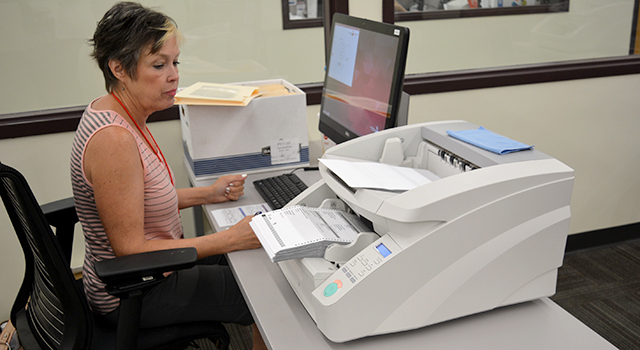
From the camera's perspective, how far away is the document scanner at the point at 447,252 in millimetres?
921

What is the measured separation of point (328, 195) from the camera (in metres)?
1.30

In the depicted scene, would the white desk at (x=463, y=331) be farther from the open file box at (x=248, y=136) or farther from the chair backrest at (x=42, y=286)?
the open file box at (x=248, y=136)

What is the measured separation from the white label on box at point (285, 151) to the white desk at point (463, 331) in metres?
0.89

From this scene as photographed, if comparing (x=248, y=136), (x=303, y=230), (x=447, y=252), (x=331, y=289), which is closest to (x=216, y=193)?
(x=248, y=136)

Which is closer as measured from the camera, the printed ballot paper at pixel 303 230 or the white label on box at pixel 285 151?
the printed ballot paper at pixel 303 230

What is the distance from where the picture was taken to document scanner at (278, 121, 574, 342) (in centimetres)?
92

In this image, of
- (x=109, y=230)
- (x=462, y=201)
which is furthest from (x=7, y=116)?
(x=462, y=201)

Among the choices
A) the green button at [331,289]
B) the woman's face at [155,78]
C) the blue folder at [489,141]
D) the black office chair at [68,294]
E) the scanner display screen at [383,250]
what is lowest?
the black office chair at [68,294]

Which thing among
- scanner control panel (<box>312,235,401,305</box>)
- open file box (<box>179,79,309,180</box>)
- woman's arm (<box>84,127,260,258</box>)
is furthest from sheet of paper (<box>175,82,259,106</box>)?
scanner control panel (<box>312,235,401,305</box>)

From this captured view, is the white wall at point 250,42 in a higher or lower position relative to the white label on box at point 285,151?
higher

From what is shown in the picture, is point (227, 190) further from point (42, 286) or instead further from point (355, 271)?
point (355, 271)

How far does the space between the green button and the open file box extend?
107 centimetres

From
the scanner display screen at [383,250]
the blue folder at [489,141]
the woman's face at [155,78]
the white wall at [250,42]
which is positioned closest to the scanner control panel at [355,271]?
the scanner display screen at [383,250]

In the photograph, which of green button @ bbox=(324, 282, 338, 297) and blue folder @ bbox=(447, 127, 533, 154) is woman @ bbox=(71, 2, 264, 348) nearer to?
green button @ bbox=(324, 282, 338, 297)
